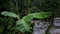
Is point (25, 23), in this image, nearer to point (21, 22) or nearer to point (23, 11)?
point (21, 22)

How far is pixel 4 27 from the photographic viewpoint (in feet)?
18.5

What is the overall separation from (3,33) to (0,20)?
1.98 ft

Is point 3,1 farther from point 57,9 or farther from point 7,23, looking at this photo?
point 57,9

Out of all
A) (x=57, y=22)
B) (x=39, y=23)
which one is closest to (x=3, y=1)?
(x=39, y=23)

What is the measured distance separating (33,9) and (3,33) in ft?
4.46

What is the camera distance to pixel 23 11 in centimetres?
527

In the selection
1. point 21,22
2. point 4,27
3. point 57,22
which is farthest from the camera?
point 57,22

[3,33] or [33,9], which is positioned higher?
[33,9]

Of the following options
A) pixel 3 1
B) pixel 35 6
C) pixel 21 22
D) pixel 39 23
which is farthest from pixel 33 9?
pixel 21 22

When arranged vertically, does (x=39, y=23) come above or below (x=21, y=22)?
below

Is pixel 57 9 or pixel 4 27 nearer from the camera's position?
pixel 57 9

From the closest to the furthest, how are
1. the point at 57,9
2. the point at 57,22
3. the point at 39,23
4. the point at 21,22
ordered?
the point at 21,22, the point at 57,9, the point at 39,23, the point at 57,22

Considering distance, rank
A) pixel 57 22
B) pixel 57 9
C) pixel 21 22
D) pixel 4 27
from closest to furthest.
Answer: pixel 21 22 < pixel 57 9 < pixel 4 27 < pixel 57 22

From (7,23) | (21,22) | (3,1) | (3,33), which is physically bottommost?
(3,33)
